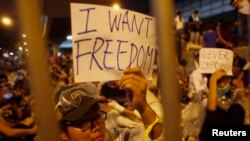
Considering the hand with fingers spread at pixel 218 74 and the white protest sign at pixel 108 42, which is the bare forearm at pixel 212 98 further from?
the white protest sign at pixel 108 42

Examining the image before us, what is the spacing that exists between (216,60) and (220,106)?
51cm

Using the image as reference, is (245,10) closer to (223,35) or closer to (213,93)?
(213,93)

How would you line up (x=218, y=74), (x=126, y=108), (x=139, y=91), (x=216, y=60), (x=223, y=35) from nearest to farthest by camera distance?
(x=139, y=91) < (x=126, y=108) < (x=218, y=74) < (x=216, y=60) < (x=223, y=35)

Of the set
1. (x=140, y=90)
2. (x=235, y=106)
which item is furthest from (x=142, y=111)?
(x=235, y=106)

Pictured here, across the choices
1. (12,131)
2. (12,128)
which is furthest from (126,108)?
(12,128)

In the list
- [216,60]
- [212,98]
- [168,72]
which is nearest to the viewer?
[168,72]

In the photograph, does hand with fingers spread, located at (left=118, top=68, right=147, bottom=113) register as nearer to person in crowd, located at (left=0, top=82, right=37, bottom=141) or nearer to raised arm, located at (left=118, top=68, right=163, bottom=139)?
raised arm, located at (left=118, top=68, right=163, bottom=139)

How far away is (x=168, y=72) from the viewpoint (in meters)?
1.07

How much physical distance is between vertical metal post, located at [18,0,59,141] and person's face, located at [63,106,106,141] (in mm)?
1290

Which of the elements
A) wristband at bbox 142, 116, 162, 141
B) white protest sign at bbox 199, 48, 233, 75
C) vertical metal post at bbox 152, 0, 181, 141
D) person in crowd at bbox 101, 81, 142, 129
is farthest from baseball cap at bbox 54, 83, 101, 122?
white protest sign at bbox 199, 48, 233, 75

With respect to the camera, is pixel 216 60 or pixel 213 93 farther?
pixel 216 60

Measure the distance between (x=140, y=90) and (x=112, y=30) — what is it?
0.36 meters

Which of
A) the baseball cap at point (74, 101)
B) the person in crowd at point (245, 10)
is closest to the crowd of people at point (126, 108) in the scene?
the baseball cap at point (74, 101)

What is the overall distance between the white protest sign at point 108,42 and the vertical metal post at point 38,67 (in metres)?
1.42
